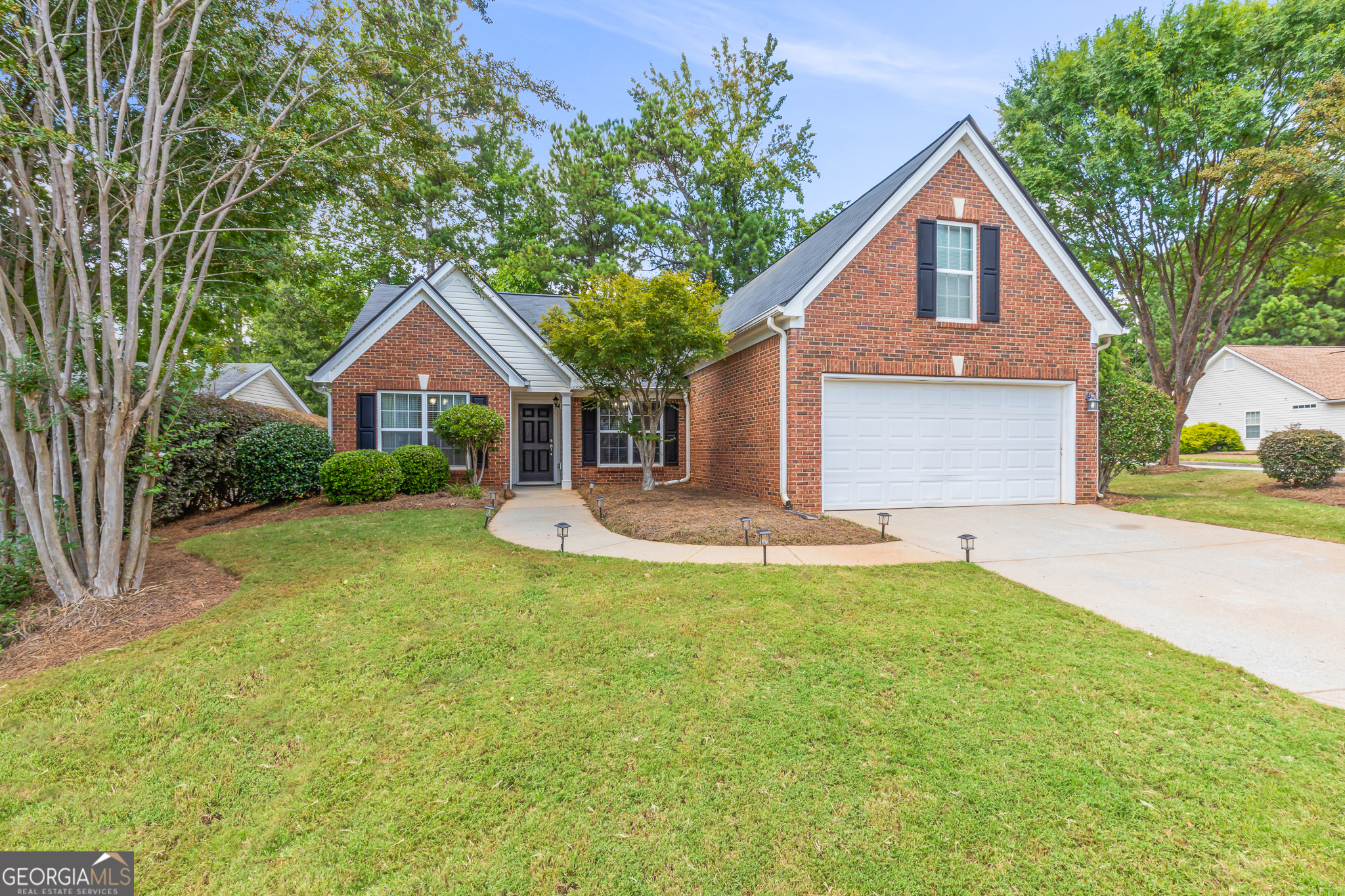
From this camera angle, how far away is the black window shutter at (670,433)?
14625 mm

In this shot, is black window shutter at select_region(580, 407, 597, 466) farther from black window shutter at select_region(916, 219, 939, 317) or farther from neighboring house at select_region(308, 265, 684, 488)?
black window shutter at select_region(916, 219, 939, 317)

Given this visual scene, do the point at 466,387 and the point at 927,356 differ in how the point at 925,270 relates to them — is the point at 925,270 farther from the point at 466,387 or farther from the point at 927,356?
the point at 466,387

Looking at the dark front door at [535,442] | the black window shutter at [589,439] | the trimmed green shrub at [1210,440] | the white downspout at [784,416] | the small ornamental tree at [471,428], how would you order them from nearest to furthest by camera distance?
the white downspout at [784,416], the small ornamental tree at [471,428], the black window shutter at [589,439], the dark front door at [535,442], the trimmed green shrub at [1210,440]

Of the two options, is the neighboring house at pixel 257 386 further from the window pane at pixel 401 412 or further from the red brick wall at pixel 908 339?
the red brick wall at pixel 908 339

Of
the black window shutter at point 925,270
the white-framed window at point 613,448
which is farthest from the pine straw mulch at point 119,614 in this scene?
the black window shutter at point 925,270

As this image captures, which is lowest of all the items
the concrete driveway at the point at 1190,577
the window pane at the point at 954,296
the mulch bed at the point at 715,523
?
the concrete driveway at the point at 1190,577

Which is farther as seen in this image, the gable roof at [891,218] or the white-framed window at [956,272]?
the white-framed window at [956,272]

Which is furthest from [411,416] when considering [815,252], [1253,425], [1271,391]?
[1253,425]

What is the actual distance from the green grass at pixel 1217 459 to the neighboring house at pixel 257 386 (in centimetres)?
3559

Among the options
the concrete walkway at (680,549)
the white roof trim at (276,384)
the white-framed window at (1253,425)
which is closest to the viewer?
the concrete walkway at (680,549)

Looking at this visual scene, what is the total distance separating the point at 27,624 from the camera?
13.5ft

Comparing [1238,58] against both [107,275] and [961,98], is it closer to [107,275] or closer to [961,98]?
[961,98]

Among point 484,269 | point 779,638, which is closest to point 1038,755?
point 779,638

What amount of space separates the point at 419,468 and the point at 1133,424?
1419cm
